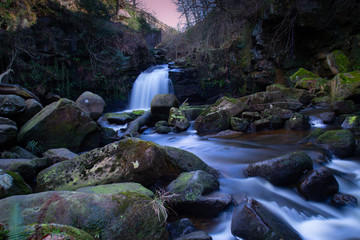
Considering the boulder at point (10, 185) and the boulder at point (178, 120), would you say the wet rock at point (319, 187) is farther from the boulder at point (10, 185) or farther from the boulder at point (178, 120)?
the boulder at point (178, 120)

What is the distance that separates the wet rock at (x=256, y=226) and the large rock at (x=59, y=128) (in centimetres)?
449

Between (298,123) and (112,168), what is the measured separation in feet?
18.7

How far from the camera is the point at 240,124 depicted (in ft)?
23.6

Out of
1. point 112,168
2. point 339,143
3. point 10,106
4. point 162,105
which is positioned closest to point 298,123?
point 339,143

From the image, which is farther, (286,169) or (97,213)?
(286,169)

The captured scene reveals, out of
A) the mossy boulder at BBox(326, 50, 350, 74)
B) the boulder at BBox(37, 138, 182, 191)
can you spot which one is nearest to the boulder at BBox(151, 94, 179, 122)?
the boulder at BBox(37, 138, 182, 191)

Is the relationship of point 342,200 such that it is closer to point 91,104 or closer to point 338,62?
point 91,104

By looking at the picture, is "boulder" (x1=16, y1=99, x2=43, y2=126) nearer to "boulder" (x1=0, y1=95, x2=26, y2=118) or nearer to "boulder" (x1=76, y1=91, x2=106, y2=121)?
"boulder" (x1=0, y1=95, x2=26, y2=118)

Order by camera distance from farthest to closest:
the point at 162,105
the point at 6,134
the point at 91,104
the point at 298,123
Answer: the point at 162,105, the point at 91,104, the point at 298,123, the point at 6,134

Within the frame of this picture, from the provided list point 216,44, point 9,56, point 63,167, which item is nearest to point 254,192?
point 63,167

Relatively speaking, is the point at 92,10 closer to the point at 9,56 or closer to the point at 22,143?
the point at 9,56

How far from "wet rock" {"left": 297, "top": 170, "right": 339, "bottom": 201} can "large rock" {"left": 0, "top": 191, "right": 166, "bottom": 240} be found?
7.06ft

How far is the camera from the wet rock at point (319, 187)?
2.94 m

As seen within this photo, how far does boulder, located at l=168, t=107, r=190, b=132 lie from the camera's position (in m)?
8.35
